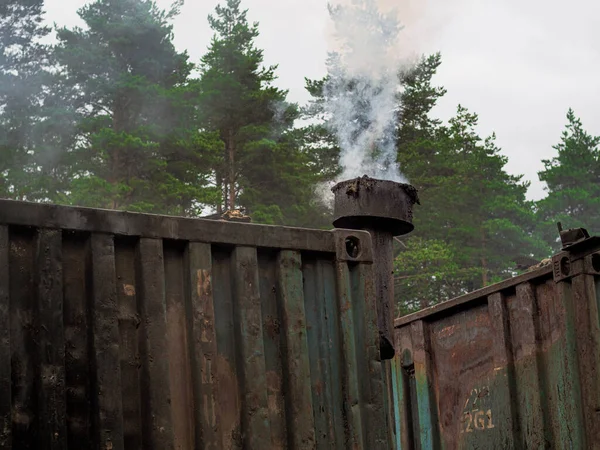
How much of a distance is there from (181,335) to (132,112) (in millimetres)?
25440

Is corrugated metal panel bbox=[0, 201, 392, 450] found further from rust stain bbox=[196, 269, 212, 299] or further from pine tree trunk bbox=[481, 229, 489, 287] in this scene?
pine tree trunk bbox=[481, 229, 489, 287]

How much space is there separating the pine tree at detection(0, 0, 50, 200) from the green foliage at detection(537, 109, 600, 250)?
22.3 meters

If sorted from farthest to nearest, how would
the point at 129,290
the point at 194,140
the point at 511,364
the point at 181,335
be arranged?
the point at 194,140
the point at 511,364
the point at 181,335
the point at 129,290

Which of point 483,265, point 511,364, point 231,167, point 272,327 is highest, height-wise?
point 231,167

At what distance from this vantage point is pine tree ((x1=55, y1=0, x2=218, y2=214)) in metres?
27.3

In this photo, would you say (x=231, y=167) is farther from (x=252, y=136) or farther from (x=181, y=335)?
(x=181, y=335)

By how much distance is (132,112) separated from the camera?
29.4 m

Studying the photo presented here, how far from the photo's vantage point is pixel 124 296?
461cm

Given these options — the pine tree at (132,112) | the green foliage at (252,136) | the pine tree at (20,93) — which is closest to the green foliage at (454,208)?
the green foliage at (252,136)

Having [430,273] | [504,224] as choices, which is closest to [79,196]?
[430,273]

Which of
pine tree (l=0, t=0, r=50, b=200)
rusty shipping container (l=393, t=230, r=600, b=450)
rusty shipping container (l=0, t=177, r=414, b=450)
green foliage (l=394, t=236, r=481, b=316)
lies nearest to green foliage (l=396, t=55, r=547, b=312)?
green foliage (l=394, t=236, r=481, b=316)

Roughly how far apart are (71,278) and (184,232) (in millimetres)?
672

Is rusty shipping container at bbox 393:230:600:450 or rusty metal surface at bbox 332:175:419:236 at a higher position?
rusty metal surface at bbox 332:175:419:236

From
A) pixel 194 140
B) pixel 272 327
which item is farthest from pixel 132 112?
pixel 272 327
